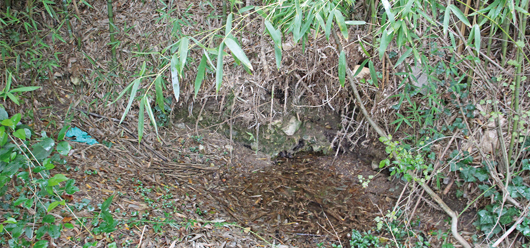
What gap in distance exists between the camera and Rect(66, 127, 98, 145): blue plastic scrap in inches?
91.8

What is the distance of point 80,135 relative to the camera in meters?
2.38

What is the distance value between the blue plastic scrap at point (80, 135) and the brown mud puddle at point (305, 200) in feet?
3.26

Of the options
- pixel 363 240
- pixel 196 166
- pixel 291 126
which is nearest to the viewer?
pixel 363 240

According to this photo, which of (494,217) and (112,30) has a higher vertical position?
(112,30)

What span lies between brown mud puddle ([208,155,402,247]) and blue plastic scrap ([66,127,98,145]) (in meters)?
0.99

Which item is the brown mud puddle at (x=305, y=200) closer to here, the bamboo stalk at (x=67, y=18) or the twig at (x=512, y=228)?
the twig at (x=512, y=228)

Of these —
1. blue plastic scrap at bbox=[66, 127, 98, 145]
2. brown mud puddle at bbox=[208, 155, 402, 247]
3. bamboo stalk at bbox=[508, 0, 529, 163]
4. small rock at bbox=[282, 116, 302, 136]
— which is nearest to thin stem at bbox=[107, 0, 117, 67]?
blue plastic scrap at bbox=[66, 127, 98, 145]

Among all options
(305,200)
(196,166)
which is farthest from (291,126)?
(196,166)

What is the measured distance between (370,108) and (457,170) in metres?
0.81

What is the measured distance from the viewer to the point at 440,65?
2027mm

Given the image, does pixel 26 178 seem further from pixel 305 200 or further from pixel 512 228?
pixel 512 228

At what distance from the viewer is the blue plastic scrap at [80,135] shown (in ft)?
7.65

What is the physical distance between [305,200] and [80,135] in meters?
1.77

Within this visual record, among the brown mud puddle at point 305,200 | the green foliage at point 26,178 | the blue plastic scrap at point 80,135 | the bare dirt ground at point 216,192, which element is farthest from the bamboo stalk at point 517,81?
the blue plastic scrap at point 80,135
